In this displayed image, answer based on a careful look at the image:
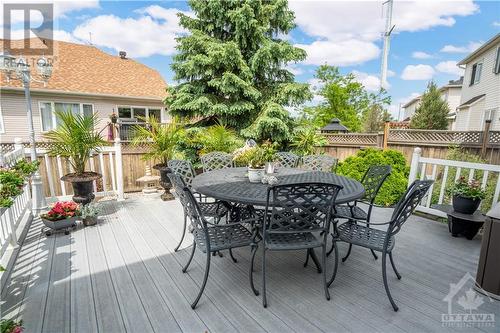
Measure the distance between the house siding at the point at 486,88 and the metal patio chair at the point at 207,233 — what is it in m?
11.8

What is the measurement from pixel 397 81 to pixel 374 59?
2246mm

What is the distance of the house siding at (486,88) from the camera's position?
365 inches

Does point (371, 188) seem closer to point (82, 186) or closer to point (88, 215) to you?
point (88, 215)

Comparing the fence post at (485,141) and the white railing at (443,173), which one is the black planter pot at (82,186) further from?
the fence post at (485,141)

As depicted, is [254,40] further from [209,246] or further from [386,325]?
[386,325]

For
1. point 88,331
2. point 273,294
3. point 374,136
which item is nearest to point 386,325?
point 273,294

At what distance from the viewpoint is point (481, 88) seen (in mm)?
10438

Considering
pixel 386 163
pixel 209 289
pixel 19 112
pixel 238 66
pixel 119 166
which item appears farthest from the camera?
pixel 19 112

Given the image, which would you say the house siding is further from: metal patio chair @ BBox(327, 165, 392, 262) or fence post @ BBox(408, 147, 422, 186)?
metal patio chair @ BBox(327, 165, 392, 262)

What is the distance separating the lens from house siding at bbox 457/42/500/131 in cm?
928

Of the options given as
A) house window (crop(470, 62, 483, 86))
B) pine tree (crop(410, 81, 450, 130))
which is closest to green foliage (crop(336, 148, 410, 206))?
house window (crop(470, 62, 483, 86))

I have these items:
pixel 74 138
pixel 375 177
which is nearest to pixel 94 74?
pixel 74 138

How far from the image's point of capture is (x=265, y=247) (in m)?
1.93

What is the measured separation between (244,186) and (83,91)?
8791 mm
